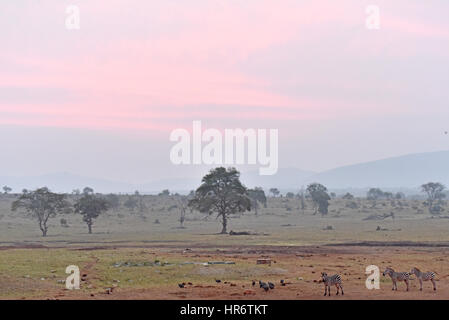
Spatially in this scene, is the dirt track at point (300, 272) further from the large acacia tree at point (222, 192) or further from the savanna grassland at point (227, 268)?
the large acacia tree at point (222, 192)

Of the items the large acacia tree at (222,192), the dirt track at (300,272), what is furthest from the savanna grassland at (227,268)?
the large acacia tree at (222,192)

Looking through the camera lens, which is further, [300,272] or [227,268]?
[227,268]

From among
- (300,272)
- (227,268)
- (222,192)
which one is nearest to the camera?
(300,272)

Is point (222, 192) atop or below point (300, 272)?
atop

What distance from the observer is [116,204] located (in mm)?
139125

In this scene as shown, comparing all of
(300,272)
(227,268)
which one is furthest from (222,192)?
(300,272)

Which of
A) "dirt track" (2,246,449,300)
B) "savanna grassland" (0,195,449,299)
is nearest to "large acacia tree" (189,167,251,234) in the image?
"savanna grassland" (0,195,449,299)

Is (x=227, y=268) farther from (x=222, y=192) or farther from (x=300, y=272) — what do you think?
(x=222, y=192)

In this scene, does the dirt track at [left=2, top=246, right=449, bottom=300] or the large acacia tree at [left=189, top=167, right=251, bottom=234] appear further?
the large acacia tree at [left=189, top=167, right=251, bottom=234]

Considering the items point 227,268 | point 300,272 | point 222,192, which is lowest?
point 300,272

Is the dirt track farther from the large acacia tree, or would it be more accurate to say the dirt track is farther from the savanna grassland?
the large acacia tree

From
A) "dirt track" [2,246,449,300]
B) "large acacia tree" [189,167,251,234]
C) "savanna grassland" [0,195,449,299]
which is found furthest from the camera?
"large acacia tree" [189,167,251,234]

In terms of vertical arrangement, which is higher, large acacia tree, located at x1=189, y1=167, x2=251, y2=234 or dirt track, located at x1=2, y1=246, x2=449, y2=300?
large acacia tree, located at x1=189, y1=167, x2=251, y2=234
